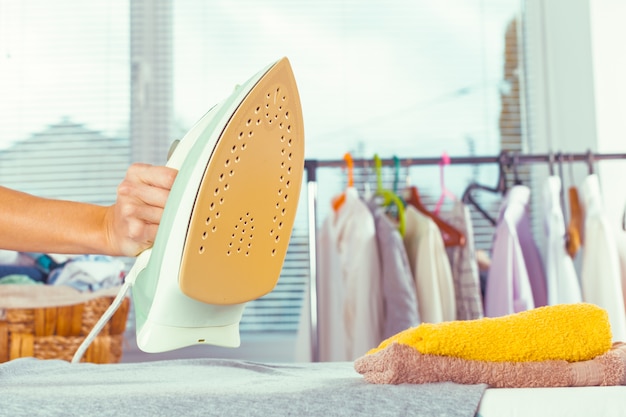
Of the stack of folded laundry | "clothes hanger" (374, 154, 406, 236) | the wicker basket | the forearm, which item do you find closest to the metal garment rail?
"clothes hanger" (374, 154, 406, 236)

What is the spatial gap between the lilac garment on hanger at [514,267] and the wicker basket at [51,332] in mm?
856

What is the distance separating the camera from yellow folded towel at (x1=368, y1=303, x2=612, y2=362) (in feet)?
2.26

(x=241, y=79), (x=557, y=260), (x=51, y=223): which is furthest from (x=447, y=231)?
(x=51, y=223)

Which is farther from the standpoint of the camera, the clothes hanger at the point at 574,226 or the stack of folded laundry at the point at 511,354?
the clothes hanger at the point at 574,226

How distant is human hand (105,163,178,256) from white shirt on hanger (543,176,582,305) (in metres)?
1.24

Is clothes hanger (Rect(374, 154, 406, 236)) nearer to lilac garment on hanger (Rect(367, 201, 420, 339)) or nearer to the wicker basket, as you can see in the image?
lilac garment on hanger (Rect(367, 201, 420, 339))

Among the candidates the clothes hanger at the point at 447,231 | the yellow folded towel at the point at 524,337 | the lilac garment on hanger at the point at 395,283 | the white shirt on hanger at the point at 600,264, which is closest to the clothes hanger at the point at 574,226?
the white shirt on hanger at the point at 600,264

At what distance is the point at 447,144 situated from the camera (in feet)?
8.21

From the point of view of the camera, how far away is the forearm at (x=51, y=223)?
864 mm

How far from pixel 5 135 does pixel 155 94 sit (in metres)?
0.46

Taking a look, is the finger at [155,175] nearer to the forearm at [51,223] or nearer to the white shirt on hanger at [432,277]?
the forearm at [51,223]

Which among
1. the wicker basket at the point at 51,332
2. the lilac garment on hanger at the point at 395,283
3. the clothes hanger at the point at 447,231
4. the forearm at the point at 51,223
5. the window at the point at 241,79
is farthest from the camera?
the window at the point at 241,79

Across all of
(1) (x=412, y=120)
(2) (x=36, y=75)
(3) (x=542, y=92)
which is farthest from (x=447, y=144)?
(2) (x=36, y=75)

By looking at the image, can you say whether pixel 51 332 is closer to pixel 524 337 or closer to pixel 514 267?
pixel 514 267
